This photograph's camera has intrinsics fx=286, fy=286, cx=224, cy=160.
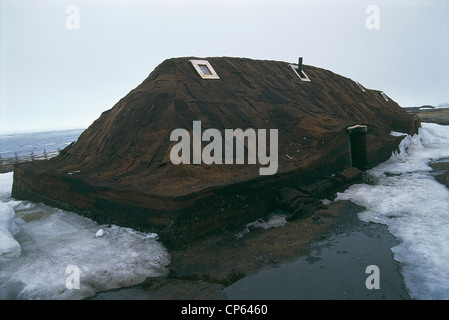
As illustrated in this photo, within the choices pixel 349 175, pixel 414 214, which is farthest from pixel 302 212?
pixel 349 175

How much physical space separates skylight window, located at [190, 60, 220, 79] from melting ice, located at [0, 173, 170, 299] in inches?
318

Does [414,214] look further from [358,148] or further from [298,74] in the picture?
[298,74]

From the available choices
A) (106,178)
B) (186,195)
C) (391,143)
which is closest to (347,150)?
(391,143)

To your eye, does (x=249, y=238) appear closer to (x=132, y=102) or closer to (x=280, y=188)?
(x=280, y=188)

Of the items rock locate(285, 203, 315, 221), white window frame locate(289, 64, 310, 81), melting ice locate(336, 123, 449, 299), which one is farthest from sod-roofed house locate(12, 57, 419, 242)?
white window frame locate(289, 64, 310, 81)

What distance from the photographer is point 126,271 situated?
530 centimetres

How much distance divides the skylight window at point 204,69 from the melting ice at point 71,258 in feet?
26.5

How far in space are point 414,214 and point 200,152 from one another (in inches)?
242

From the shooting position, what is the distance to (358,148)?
12.7m

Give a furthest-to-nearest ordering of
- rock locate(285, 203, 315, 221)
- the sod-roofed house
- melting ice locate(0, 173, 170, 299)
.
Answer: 1. rock locate(285, 203, 315, 221)
2. the sod-roofed house
3. melting ice locate(0, 173, 170, 299)

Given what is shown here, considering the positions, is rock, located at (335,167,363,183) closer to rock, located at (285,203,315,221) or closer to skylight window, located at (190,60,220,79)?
rock, located at (285,203,315,221)

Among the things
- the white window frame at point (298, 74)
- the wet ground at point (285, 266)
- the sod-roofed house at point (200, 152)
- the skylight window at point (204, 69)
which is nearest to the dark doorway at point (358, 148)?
the sod-roofed house at point (200, 152)

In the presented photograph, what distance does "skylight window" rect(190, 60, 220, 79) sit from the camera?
13.1 m

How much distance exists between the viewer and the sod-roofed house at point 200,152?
6684mm
